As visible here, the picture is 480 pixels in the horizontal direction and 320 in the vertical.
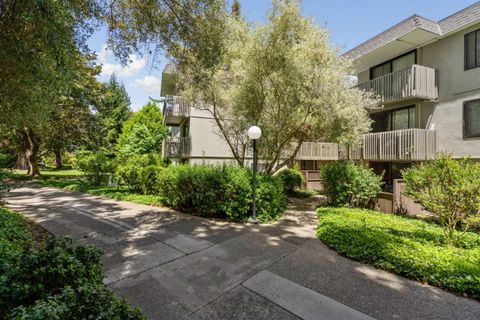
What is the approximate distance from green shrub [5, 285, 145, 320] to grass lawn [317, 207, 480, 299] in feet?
14.3

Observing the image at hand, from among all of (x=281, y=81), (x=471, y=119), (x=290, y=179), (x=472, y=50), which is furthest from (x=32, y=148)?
(x=472, y=50)

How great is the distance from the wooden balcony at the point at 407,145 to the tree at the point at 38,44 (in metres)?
11.5

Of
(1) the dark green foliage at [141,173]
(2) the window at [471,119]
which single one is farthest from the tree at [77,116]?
(2) the window at [471,119]

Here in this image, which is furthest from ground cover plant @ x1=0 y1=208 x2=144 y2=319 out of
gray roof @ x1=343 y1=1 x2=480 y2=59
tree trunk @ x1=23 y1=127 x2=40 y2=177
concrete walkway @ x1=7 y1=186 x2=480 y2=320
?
tree trunk @ x1=23 y1=127 x2=40 y2=177

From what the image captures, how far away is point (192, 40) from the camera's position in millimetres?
6605

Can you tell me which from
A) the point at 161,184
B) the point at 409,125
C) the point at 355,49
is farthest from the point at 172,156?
the point at 409,125

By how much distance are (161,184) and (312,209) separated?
613cm

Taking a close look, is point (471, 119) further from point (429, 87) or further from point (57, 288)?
point (57, 288)

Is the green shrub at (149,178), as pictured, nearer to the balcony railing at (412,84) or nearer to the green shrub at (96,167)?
the green shrub at (96,167)

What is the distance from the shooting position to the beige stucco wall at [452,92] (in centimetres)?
904

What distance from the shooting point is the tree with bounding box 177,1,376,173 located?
738 centimetres

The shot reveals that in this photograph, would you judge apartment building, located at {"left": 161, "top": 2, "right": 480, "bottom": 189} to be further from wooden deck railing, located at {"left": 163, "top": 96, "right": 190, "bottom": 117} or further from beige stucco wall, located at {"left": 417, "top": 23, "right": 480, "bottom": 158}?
wooden deck railing, located at {"left": 163, "top": 96, "right": 190, "bottom": 117}

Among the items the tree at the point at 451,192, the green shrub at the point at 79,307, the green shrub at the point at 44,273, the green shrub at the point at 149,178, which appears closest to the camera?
A: the green shrub at the point at 79,307

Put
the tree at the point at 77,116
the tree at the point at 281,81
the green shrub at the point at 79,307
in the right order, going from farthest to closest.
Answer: the tree at the point at 77,116 < the tree at the point at 281,81 < the green shrub at the point at 79,307
